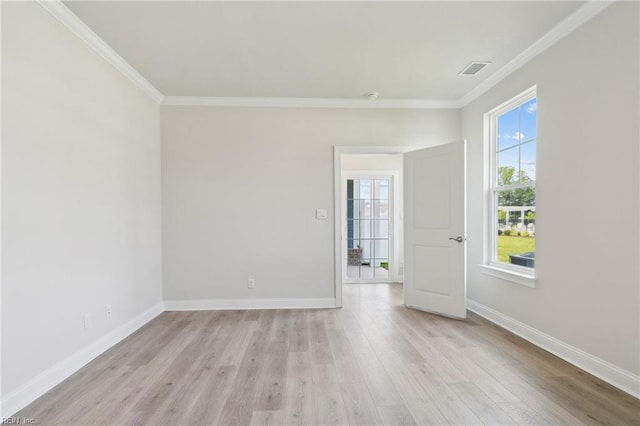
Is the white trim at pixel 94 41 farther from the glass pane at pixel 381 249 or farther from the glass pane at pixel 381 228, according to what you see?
the glass pane at pixel 381 249

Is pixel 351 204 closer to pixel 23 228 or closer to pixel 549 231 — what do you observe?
pixel 549 231

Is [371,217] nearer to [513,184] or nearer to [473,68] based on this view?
[513,184]

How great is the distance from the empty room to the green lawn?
0.04 m

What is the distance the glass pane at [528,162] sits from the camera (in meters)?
3.14

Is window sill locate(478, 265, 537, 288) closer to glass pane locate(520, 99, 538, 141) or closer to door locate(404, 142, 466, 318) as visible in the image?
door locate(404, 142, 466, 318)

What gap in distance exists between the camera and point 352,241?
6047 mm

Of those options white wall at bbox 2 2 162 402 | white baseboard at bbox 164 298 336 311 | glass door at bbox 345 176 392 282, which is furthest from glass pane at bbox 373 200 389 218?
white wall at bbox 2 2 162 402

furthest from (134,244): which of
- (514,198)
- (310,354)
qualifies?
(514,198)

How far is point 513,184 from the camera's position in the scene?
3.44 metres

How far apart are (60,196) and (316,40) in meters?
2.34

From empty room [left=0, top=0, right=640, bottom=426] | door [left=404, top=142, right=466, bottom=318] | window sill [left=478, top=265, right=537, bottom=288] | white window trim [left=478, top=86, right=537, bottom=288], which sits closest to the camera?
empty room [left=0, top=0, right=640, bottom=426]

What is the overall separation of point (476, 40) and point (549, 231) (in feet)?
5.80

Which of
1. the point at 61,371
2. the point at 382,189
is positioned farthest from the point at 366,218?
the point at 61,371

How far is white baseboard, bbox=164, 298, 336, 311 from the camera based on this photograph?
4164 millimetres
